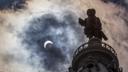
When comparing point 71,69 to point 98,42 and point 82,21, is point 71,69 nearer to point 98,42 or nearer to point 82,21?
point 98,42

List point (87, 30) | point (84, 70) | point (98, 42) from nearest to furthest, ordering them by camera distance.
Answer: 1. point (84, 70)
2. point (98, 42)
3. point (87, 30)

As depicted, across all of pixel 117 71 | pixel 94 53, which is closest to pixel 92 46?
pixel 94 53

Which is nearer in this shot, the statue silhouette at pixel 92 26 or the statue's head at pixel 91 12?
the statue silhouette at pixel 92 26

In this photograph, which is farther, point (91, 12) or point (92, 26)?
point (91, 12)

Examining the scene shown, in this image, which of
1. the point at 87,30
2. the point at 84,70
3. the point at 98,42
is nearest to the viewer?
the point at 84,70

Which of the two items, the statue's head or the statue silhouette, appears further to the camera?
the statue's head

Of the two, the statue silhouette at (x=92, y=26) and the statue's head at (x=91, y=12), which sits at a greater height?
the statue's head at (x=91, y=12)

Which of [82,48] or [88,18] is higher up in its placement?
[88,18]

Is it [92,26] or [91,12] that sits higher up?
[91,12]
